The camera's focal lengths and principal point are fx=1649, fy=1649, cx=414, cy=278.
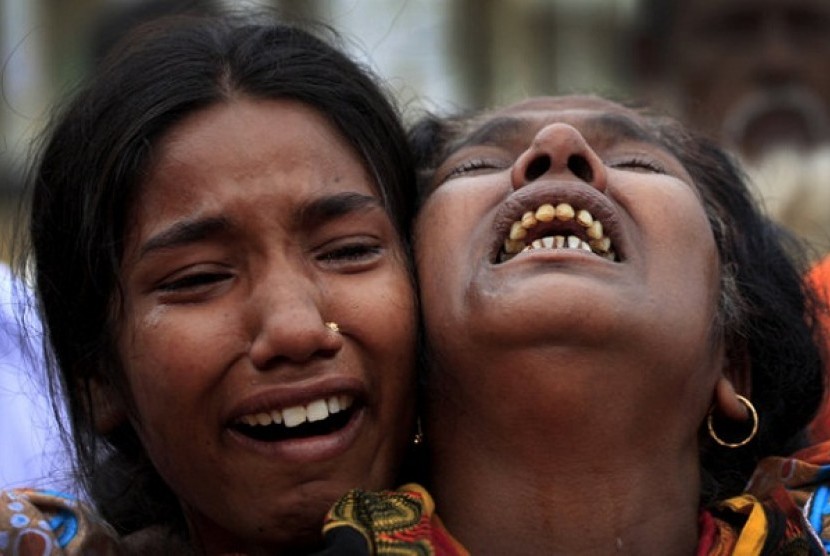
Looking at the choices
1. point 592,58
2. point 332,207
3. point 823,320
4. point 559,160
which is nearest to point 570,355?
point 559,160

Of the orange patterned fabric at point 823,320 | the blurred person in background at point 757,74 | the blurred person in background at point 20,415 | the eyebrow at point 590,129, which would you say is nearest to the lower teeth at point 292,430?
the eyebrow at point 590,129

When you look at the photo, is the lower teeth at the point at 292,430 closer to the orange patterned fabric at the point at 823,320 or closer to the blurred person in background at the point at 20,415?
the blurred person in background at the point at 20,415

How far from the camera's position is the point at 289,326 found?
2.75 meters

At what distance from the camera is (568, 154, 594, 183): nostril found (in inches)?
119

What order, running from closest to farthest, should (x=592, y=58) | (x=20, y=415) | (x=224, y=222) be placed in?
(x=224, y=222), (x=20, y=415), (x=592, y=58)

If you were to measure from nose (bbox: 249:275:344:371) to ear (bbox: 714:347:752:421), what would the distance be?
0.76 metres

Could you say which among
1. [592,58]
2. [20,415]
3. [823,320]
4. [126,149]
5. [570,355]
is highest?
[126,149]

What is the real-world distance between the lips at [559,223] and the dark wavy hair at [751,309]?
1.10ft

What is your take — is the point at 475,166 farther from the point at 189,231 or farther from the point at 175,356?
the point at 175,356

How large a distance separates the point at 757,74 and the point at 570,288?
537 centimetres

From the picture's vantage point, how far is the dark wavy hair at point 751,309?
326 centimetres

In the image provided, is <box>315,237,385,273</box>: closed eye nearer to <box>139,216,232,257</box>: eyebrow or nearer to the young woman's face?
the young woman's face

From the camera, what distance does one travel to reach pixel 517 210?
9.72 ft

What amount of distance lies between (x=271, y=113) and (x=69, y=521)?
2.70 feet
